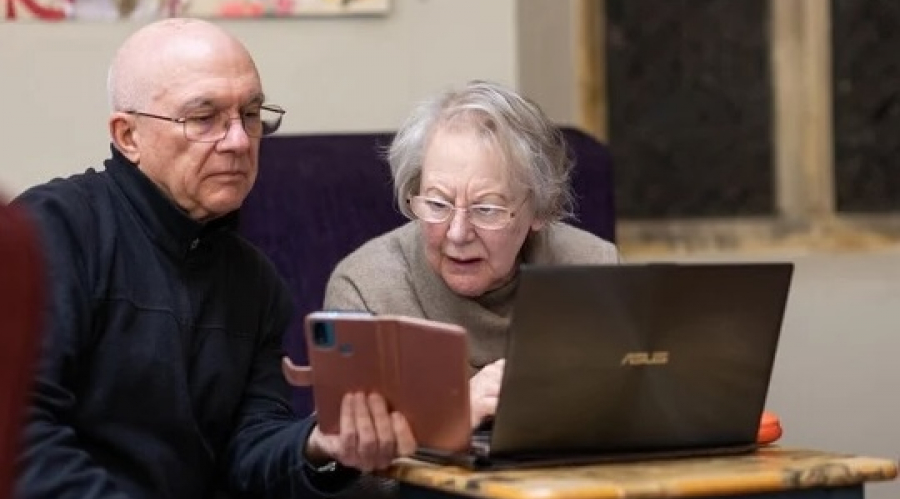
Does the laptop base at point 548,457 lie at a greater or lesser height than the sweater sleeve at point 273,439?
greater

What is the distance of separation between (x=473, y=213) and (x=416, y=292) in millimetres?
156

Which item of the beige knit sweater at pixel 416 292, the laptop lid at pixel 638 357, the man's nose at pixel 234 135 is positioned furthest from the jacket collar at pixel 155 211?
the laptop lid at pixel 638 357

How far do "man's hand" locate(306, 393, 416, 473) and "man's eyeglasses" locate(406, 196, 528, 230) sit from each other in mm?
472

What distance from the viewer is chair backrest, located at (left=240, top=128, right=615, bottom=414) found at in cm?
317

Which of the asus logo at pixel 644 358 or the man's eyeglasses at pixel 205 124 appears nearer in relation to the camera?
the asus logo at pixel 644 358

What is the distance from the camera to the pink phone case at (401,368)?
6.82ft

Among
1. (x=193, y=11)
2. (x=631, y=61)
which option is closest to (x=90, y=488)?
(x=193, y=11)

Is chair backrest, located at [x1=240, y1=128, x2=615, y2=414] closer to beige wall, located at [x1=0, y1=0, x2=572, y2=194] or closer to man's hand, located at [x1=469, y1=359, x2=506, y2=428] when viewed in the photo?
beige wall, located at [x1=0, y1=0, x2=572, y2=194]

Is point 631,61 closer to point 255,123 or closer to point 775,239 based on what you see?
point 775,239

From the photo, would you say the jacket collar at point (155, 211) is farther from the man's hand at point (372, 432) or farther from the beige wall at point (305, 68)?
the beige wall at point (305, 68)

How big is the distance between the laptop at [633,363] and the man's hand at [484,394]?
0.07ft

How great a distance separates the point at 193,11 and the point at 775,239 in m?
1.28

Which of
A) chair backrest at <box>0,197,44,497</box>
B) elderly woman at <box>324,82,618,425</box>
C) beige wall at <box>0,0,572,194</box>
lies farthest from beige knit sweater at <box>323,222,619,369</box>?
chair backrest at <box>0,197,44,497</box>

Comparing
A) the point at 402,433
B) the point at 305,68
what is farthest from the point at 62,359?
the point at 305,68
